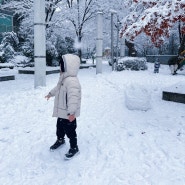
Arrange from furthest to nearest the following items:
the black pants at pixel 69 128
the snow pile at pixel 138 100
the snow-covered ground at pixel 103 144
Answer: the snow pile at pixel 138 100, the black pants at pixel 69 128, the snow-covered ground at pixel 103 144

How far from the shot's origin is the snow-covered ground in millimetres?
3629

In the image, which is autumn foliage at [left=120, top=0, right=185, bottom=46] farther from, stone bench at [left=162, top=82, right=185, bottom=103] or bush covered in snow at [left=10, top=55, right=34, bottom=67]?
bush covered in snow at [left=10, top=55, right=34, bottom=67]

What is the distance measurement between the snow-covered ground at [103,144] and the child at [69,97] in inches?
17.9

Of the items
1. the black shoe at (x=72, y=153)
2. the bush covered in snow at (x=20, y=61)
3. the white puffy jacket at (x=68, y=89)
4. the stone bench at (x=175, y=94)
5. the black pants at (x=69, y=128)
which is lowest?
the black shoe at (x=72, y=153)

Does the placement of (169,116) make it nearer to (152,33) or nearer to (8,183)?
(152,33)

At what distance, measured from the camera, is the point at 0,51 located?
67.1 feet

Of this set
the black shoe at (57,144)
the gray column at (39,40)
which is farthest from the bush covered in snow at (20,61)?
the black shoe at (57,144)

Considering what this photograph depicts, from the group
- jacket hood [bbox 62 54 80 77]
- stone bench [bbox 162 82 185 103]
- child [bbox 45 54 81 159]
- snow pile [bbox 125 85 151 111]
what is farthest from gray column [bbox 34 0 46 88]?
jacket hood [bbox 62 54 80 77]

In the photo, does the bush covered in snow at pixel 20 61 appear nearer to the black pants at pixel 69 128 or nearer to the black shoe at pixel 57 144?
the black shoe at pixel 57 144

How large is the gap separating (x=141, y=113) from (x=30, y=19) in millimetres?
16537

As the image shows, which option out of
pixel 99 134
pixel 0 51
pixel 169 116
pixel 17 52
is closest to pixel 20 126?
pixel 99 134

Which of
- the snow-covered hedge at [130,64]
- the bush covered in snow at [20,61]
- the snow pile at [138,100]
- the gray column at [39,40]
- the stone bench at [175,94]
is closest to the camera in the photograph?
the snow pile at [138,100]

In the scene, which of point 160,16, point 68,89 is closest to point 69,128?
point 68,89

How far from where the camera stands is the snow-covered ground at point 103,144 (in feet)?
11.9
